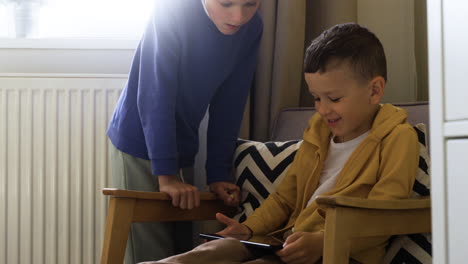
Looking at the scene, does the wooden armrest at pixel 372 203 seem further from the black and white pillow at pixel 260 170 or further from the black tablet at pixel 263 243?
the black and white pillow at pixel 260 170

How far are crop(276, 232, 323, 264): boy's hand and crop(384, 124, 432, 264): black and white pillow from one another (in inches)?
7.3

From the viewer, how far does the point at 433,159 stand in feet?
2.75

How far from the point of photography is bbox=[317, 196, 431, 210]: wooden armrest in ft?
3.50

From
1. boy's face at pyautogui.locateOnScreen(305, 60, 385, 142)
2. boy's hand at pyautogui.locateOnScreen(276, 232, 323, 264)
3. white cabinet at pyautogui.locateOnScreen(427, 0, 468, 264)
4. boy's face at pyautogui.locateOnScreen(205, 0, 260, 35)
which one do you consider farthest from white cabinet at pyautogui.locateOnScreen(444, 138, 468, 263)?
boy's face at pyautogui.locateOnScreen(205, 0, 260, 35)

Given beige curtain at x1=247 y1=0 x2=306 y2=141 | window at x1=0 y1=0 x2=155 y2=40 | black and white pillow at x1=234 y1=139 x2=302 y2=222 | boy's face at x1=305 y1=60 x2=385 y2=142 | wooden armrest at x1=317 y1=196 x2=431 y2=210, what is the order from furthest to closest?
window at x1=0 y1=0 x2=155 y2=40 → beige curtain at x1=247 y1=0 x2=306 y2=141 → black and white pillow at x1=234 y1=139 x2=302 y2=222 → boy's face at x1=305 y1=60 x2=385 y2=142 → wooden armrest at x1=317 y1=196 x2=431 y2=210

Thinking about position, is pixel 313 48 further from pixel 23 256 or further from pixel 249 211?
pixel 23 256

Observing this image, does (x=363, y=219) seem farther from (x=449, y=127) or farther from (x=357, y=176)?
(x=449, y=127)

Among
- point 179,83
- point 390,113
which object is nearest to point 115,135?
point 179,83

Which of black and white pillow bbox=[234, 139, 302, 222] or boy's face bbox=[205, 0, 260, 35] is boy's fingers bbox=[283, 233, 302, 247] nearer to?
black and white pillow bbox=[234, 139, 302, 222]

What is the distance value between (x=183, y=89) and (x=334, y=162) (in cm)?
44

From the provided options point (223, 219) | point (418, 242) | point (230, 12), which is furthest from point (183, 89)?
point (418, 242)

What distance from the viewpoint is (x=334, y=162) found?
1.47m

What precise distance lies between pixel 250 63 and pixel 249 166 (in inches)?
11.3

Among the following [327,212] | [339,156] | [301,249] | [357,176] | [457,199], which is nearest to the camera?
[457,199]
